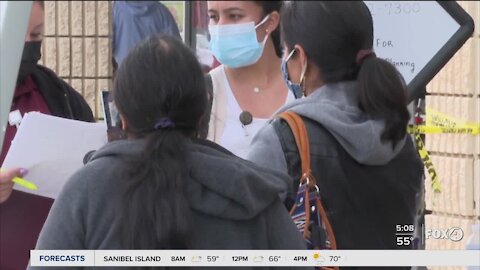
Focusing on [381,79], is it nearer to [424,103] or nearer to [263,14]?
[263,14]

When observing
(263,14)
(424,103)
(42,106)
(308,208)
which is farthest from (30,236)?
(424,103)

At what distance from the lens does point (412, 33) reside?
3.26 metres

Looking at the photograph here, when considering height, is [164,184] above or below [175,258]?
above

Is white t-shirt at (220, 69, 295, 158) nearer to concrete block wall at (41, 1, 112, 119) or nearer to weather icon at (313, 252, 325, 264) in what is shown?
weather icon at (313, 252, 325, 264)

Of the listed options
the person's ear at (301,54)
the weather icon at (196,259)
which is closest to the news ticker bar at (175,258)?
the weather icon at (196,259)

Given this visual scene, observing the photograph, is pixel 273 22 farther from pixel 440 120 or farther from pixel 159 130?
pixel 159 130

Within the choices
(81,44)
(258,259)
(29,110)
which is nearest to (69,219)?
(258,259)

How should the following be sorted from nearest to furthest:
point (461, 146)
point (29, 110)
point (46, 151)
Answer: point (46, 151) < point (29, 110) < point (461, 146)

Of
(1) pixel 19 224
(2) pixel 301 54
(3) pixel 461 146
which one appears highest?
(2) pixel 301 54

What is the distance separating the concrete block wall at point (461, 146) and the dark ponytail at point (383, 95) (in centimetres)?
236

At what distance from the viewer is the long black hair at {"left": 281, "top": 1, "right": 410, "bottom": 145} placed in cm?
258

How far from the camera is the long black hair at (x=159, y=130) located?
2.09 meters

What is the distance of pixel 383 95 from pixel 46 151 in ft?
2.83

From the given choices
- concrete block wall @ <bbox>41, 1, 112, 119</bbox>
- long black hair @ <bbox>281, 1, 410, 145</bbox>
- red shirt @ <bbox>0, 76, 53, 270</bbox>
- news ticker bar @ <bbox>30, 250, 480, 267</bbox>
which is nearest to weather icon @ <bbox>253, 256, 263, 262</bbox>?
news ticker bar @ <bbox>30, 250, 480, 267</bbox>
